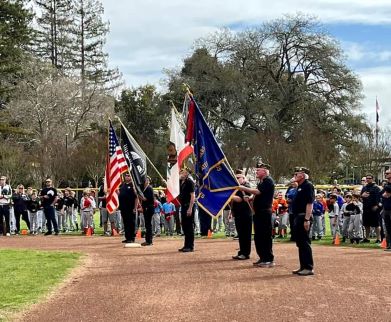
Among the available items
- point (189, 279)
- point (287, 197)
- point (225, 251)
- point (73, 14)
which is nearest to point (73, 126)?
point (73, 14)

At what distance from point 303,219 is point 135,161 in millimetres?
7529

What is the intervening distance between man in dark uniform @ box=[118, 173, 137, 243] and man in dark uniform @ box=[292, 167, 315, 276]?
23.4ft

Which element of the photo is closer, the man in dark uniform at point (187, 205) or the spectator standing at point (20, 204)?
the man in dark uniform at point (187, 205)

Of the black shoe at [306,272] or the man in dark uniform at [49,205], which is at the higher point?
the man in dark uniform at [49,205]

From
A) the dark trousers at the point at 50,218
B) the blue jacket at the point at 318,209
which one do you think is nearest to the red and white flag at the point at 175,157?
the blue jacket at the point at 318,209

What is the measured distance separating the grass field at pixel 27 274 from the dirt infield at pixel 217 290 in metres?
0.32

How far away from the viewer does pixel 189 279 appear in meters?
11.0

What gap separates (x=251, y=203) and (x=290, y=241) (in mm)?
5948

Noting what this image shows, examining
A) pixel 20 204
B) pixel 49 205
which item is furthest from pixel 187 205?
pixel 20 204

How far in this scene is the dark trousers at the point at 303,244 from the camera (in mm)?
11375

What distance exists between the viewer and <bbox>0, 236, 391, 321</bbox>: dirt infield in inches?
328

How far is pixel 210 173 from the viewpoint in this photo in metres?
13.6

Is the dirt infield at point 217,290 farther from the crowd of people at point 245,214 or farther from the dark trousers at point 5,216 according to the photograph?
the dark trousers at point 5,216

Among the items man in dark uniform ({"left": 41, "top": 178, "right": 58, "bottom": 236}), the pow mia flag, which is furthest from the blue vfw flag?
man in dark uniform ({"left": 41, "top": 178, "right": 58, "bottom": 236})
